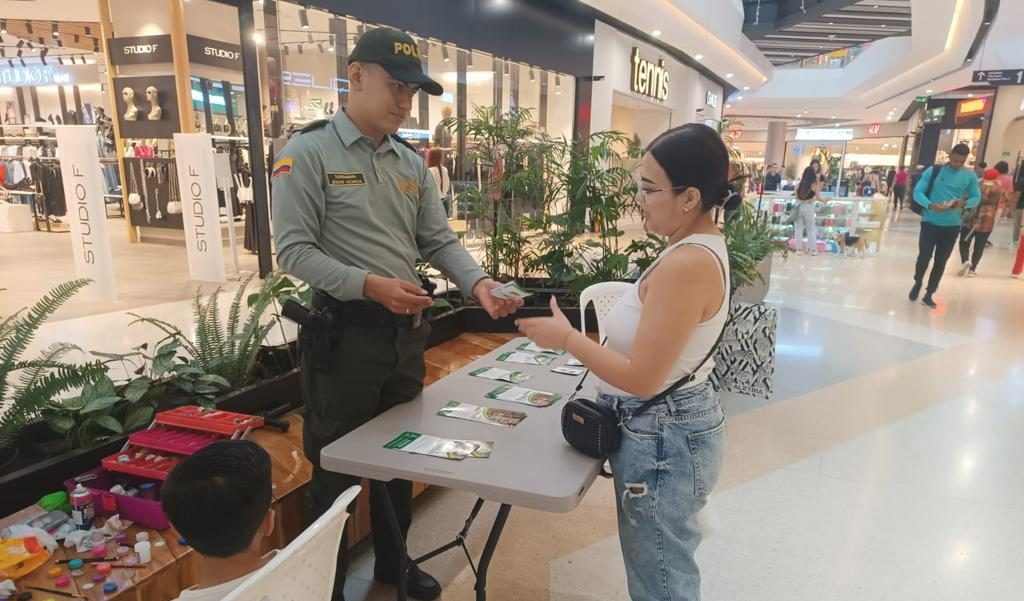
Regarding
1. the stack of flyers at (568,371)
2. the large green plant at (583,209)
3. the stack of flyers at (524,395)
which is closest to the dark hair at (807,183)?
the large green plant at (583,209)

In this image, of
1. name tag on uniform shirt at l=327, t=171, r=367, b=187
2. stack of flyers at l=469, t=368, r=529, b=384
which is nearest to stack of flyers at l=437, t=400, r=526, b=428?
stack of flyers at l=469, t=368, r=529, b=384

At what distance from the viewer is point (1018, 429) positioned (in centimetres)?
380

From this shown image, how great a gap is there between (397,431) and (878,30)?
16937 mm

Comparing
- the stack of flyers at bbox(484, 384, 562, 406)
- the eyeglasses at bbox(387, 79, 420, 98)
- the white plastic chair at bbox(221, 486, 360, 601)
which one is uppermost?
the eyeglasses at bbox(387, 79, 420, 98)

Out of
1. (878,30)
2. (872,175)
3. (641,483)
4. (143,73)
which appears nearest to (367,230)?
(641,483)

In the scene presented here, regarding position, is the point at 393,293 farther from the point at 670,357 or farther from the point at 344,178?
the point at 670,357

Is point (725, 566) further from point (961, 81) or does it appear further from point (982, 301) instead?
point (961, 81)

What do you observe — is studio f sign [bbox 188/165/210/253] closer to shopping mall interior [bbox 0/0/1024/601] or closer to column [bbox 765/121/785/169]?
shopping mall interior [bbox 0/0/1024/601]

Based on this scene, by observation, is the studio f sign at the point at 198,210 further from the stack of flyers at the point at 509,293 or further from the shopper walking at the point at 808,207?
the shopper walking at the point at 808,207

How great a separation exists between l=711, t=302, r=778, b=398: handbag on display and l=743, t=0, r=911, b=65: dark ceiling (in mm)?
9823

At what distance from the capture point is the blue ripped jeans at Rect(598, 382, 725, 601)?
141 centimetres

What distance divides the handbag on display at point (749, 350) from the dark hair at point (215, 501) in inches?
106

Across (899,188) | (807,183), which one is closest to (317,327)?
(807,183)

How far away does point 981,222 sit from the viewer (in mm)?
8641
